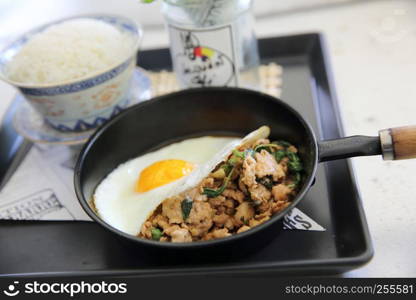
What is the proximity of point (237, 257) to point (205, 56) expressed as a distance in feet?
2.35

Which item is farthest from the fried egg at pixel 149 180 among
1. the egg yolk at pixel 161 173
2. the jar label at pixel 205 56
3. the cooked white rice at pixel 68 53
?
the cooked white rice at pixel 68 53

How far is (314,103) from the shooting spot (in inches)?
63.5

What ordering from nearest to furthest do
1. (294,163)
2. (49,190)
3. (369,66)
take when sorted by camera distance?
(294,163) → (49,190) → (369,66)

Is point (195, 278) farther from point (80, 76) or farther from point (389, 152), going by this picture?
point (80, 76)

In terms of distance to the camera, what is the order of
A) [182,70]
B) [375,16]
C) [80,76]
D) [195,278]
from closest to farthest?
1. [195,278]
2. [80,76]
3. [182,70]
4. [375,16]

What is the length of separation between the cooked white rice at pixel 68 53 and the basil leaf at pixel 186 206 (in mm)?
594

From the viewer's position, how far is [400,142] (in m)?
1.09

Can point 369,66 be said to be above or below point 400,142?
below

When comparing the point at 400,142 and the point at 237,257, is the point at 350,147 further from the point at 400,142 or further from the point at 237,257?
the point at 237,257

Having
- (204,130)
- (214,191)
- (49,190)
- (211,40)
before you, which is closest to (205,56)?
(211,40)

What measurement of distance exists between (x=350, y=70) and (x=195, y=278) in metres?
1.12

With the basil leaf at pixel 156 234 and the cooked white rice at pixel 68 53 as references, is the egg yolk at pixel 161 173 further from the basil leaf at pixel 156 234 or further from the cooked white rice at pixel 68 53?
the cooked white rice at pixel 68 53

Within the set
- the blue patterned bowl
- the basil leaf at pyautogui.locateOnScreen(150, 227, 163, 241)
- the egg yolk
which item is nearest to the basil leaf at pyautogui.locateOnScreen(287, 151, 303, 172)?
the egg yolk

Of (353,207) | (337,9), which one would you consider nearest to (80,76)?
(353,207)
